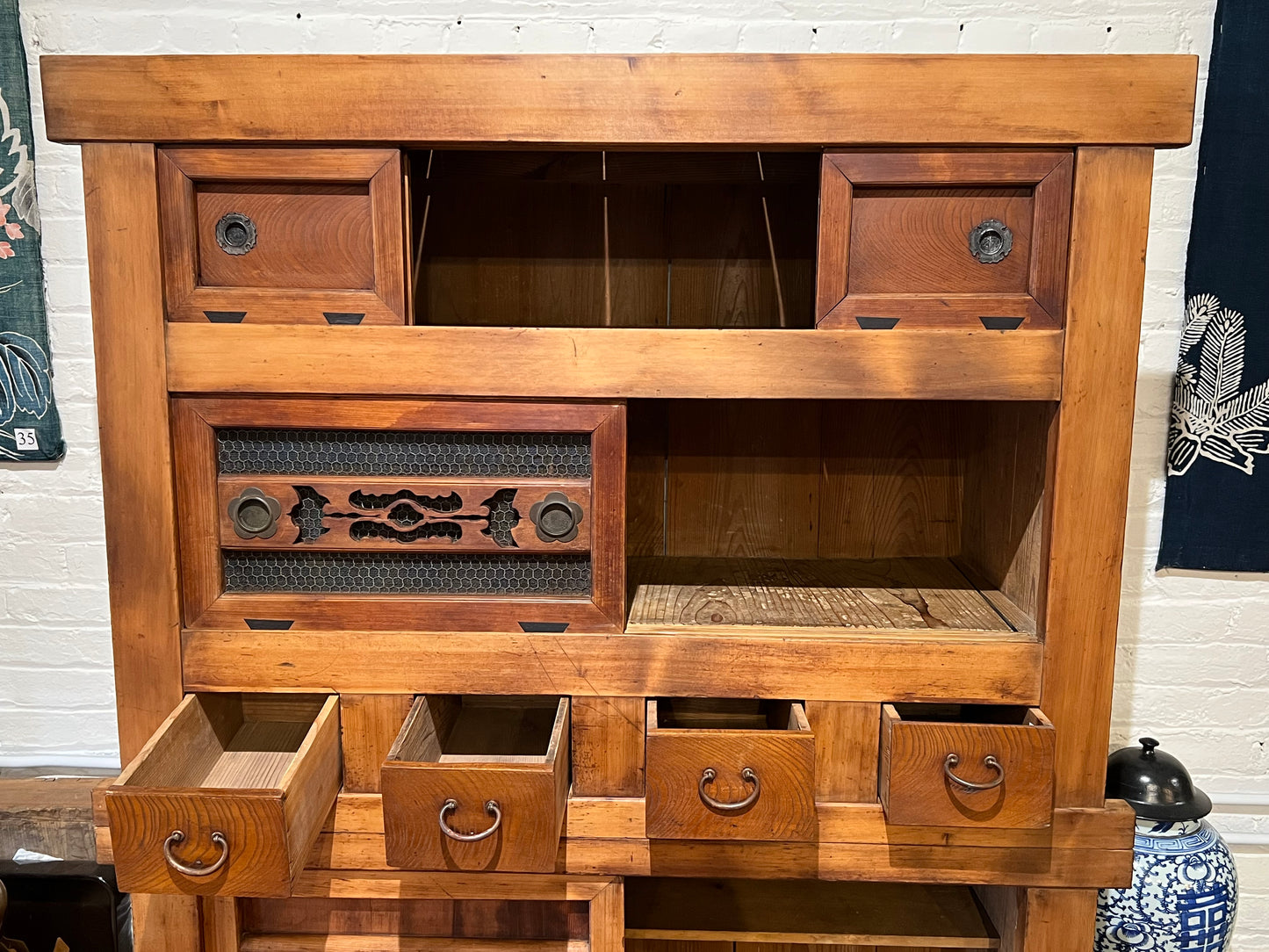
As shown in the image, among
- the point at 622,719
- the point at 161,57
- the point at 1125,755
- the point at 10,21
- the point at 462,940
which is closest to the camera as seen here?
the point at 161,57

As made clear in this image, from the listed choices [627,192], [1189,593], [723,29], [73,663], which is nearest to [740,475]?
[627,192]

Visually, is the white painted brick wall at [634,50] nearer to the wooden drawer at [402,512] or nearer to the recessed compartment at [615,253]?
the recessed compartment at [615,253]

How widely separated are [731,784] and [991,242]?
685 mm

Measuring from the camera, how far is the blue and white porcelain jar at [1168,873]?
130cm

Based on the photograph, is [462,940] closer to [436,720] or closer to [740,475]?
[436,720]

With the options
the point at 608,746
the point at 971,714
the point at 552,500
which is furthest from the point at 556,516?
the point at 971,714

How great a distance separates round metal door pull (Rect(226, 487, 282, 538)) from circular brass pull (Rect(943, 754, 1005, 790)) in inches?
32.7

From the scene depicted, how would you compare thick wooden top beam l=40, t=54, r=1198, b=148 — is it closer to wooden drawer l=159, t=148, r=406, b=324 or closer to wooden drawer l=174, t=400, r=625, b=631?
wooden drawer l=159, t=148, r=406, b=324

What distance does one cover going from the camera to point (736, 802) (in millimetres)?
1001

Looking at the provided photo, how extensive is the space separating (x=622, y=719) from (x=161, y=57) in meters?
0.93

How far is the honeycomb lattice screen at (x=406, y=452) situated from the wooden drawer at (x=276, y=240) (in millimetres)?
138

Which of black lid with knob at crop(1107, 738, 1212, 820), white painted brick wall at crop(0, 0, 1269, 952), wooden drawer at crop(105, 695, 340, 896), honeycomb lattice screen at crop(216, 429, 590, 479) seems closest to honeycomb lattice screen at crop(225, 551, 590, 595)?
honeycomb lattice screen at crop(216, 429, 590, 479)

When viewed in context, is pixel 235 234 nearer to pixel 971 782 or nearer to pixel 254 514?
pixel 254 514

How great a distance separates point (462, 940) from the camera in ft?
4.02
